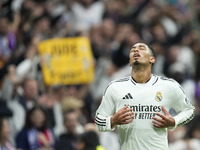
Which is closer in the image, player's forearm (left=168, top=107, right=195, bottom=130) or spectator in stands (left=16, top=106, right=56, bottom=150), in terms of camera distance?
player's forearm (left=168, top=107, right=195, bottom=130)

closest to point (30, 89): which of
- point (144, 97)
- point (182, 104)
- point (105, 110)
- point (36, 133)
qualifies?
point (36, 133)

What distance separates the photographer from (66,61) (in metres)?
8.59

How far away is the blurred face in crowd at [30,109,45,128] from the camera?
22.6 feet

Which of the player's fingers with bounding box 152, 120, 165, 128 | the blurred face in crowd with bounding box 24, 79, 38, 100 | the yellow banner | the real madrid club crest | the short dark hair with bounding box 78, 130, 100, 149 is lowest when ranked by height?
the short dark hair with bounding box 78, 130, 100, 149

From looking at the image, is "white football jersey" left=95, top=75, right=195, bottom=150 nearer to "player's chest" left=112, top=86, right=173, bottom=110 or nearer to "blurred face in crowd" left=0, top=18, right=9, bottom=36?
"player's chest" left=112, top=86, right=173, bottom=110

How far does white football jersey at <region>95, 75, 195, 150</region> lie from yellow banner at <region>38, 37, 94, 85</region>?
3844 mm

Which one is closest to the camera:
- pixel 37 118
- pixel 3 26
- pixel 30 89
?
pixel 37 118

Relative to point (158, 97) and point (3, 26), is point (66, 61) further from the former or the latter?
point (158, 97)

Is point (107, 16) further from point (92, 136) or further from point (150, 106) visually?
point (150, 106)

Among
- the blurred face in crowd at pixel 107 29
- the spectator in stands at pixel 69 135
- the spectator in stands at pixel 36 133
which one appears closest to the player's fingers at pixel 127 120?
the spectator in stands at pixel 69 135

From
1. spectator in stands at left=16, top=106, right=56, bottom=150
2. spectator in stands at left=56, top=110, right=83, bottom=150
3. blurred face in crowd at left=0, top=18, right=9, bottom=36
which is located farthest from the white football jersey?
blurred face in crowd at left=0, top=18, right=9, bottom=36

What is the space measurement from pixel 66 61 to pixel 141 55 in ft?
13.8

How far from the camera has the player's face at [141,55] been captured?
4.53 metres

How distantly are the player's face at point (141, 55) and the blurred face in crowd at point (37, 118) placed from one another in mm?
2811
